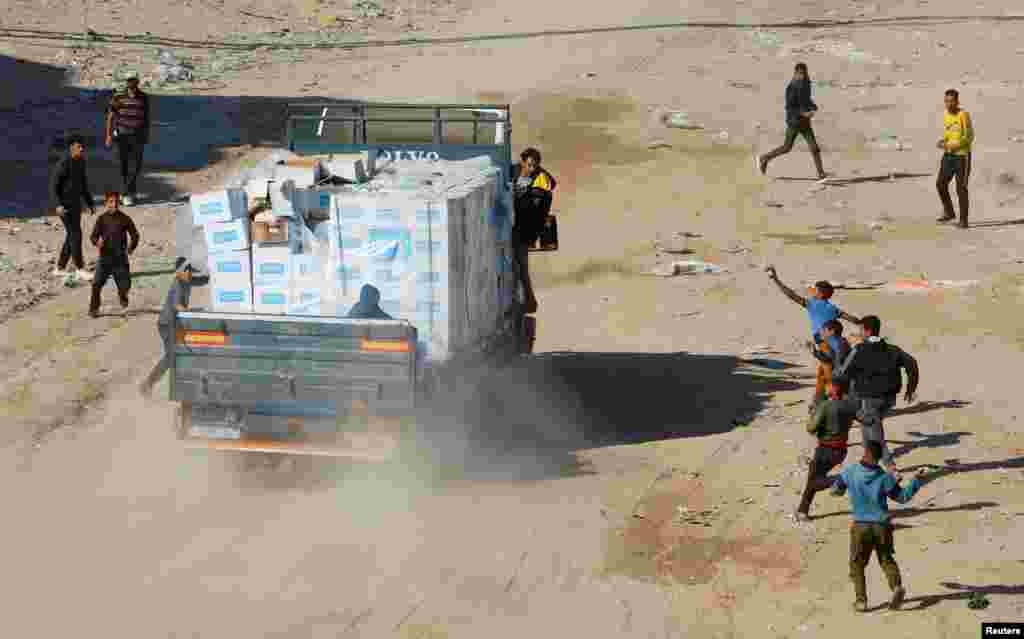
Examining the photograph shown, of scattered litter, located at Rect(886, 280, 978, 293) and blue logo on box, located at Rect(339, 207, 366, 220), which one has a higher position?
blue logo on box, located at Rect(339, 207, 366, 220)

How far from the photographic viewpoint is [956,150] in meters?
24.2

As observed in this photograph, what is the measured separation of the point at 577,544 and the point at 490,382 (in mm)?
3110

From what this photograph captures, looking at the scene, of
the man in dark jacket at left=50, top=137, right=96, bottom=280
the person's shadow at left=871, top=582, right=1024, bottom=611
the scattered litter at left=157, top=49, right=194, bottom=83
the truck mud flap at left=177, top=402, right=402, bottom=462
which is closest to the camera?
the person's shadow at left=871, top=582, right=1024, bottom=611

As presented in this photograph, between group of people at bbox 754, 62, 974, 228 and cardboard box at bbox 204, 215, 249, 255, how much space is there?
12.4m

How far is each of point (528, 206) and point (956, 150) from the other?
9.49 metres

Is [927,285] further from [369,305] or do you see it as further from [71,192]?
[71,192]

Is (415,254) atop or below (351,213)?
below

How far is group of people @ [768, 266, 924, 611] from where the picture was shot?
11727mm

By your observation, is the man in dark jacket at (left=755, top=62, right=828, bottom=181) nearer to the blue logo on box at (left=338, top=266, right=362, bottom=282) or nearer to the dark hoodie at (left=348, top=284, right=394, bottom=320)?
the blue logo on box at (left=338, top=266, right=362, bottom=282)

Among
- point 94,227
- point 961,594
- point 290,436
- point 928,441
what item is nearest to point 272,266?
point 290,436

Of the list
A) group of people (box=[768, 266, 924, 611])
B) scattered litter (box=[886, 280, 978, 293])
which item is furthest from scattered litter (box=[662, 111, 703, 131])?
group of people (box=[768, 266, 924, 611])

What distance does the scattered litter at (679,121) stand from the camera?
3109 cm

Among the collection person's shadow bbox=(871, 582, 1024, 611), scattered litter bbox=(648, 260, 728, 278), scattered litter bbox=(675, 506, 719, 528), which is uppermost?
scattered litter bbox=(648, 260, 728, 278)

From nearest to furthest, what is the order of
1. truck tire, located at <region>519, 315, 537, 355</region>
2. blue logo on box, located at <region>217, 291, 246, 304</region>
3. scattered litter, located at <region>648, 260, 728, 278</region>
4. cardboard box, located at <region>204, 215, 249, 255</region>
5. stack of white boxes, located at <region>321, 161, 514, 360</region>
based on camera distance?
stack of white boxes, located at <region>321, 161, 514, 360</region>, cardboard box, located at <region>204, 215, 249, 255</region>, blue logo on box, located at <region>217, 291, 246, 304</region>, truck tire, located at <region>519, 315, 537, 355</region>, scattered litter, located at <region>648, 260, 728, 278</region>
